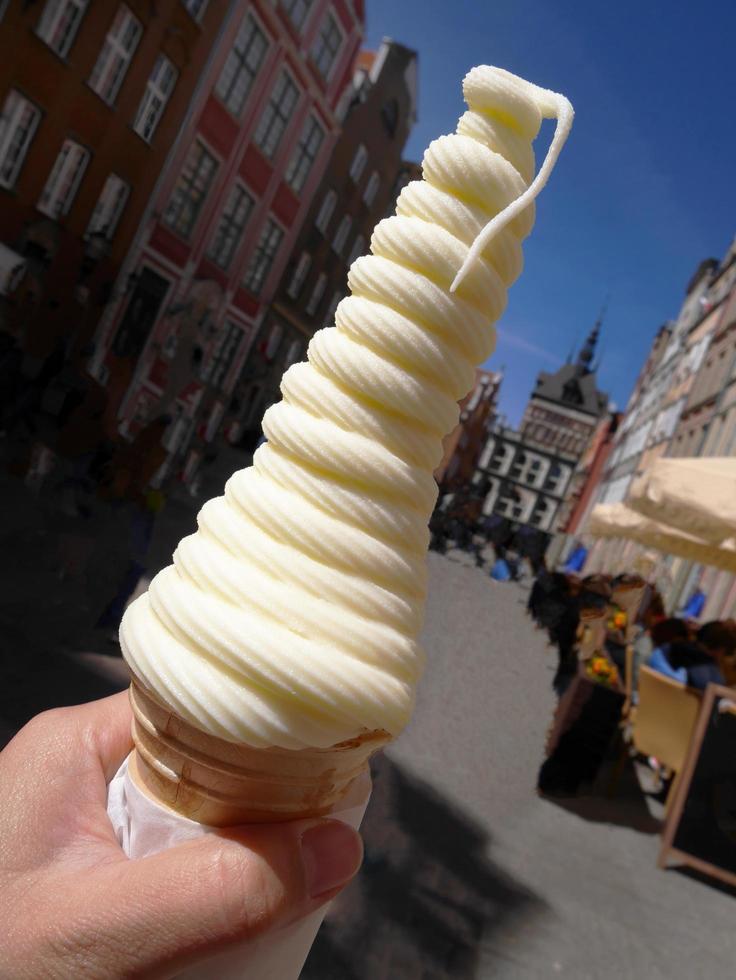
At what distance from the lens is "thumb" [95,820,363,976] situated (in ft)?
4.20

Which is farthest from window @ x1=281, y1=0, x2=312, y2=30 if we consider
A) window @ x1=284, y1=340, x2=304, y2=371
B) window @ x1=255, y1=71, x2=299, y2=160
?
window @ x1=284, y1=340, x2=304, y2=371

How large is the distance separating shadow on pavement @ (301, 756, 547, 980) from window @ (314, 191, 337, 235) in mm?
24591

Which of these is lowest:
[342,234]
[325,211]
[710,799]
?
[710,799]

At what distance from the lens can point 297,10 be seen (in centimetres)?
1886

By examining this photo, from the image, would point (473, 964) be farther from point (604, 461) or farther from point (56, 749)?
point (604, 461)

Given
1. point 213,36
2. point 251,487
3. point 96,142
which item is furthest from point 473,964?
point 213,36

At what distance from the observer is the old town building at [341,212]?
86.1 ft

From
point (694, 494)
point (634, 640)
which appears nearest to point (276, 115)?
point (634, 640)

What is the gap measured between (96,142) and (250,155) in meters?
5.44

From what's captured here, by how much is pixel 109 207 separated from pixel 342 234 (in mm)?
15241

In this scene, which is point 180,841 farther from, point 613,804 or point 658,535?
point 658,535

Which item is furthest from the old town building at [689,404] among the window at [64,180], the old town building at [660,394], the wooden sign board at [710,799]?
the window at [64,180]

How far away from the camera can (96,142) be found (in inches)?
572

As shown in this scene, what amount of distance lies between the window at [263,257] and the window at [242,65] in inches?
147
